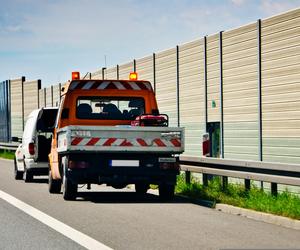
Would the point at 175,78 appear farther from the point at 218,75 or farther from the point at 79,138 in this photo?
the point at 79,138

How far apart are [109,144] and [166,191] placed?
1.59 meters

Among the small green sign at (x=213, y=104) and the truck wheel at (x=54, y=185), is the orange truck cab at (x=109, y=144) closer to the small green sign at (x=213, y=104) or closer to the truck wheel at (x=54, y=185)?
the truck wheel at (x=54, y=185)

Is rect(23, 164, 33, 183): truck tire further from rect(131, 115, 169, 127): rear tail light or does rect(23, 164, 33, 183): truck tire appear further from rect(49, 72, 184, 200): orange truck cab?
rect(131, 115, 169, 127): rear tail light

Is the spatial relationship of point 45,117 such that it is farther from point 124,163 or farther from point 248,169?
point 248,169

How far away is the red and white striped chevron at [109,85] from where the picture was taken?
15703mm

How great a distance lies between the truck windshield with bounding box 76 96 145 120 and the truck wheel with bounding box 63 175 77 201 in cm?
162

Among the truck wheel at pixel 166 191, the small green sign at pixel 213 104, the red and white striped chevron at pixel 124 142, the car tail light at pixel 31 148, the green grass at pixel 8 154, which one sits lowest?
the green grass at pixel 8 154

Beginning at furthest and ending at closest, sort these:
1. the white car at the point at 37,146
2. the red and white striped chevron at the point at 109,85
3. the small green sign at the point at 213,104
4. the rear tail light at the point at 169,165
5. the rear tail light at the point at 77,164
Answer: the small green sign at the point at 213,104
the white car at the point at 37,146
the red and white striped chevron at the point at 109,85
the rear tail light at the point at 169,165
the rear tail light at the point at 77,164

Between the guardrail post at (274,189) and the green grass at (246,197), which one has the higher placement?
the guardrail post at (274,189)

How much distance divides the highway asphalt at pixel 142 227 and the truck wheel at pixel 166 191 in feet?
Result: 0.45

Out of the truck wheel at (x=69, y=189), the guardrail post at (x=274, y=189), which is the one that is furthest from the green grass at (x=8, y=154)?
the guardrail post at (x=274, y=189)

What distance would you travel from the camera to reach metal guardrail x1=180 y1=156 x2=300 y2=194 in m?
11.8

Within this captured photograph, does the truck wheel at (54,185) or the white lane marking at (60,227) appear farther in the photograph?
the truck wheel at (54,185)

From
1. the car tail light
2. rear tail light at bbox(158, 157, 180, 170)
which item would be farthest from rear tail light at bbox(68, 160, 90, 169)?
the car tail light
